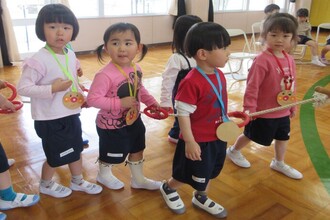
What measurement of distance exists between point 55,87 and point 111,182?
0.65 metres

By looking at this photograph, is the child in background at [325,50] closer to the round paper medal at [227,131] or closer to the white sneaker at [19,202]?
the round paper medal at [227,131]

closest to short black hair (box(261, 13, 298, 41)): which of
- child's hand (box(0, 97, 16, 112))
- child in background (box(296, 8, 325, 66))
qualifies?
child's hand (box(0, 97, 16, 112))

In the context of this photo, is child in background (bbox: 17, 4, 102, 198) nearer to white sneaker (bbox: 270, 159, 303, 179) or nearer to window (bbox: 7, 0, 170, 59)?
white sneaker (bbox: 270, 159, 303, 179)

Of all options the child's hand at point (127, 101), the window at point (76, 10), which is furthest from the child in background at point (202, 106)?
the window at point (76, 10)

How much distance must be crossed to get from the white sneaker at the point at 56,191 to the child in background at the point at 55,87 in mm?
132

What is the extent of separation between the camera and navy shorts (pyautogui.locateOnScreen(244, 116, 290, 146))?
6.10 ft

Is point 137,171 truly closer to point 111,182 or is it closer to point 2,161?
point 111,182

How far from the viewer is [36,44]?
223 inches

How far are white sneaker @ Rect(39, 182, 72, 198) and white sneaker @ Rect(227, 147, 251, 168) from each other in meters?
1.04

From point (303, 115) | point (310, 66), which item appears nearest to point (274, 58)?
point (303, 115)

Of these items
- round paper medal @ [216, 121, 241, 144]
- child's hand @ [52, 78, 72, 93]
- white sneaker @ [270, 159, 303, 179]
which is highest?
child's hand @ [52, 78, 72, 93]

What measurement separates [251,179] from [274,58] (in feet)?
2.37

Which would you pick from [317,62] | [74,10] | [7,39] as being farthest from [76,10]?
[317,62]

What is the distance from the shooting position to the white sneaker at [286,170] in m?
1.96
